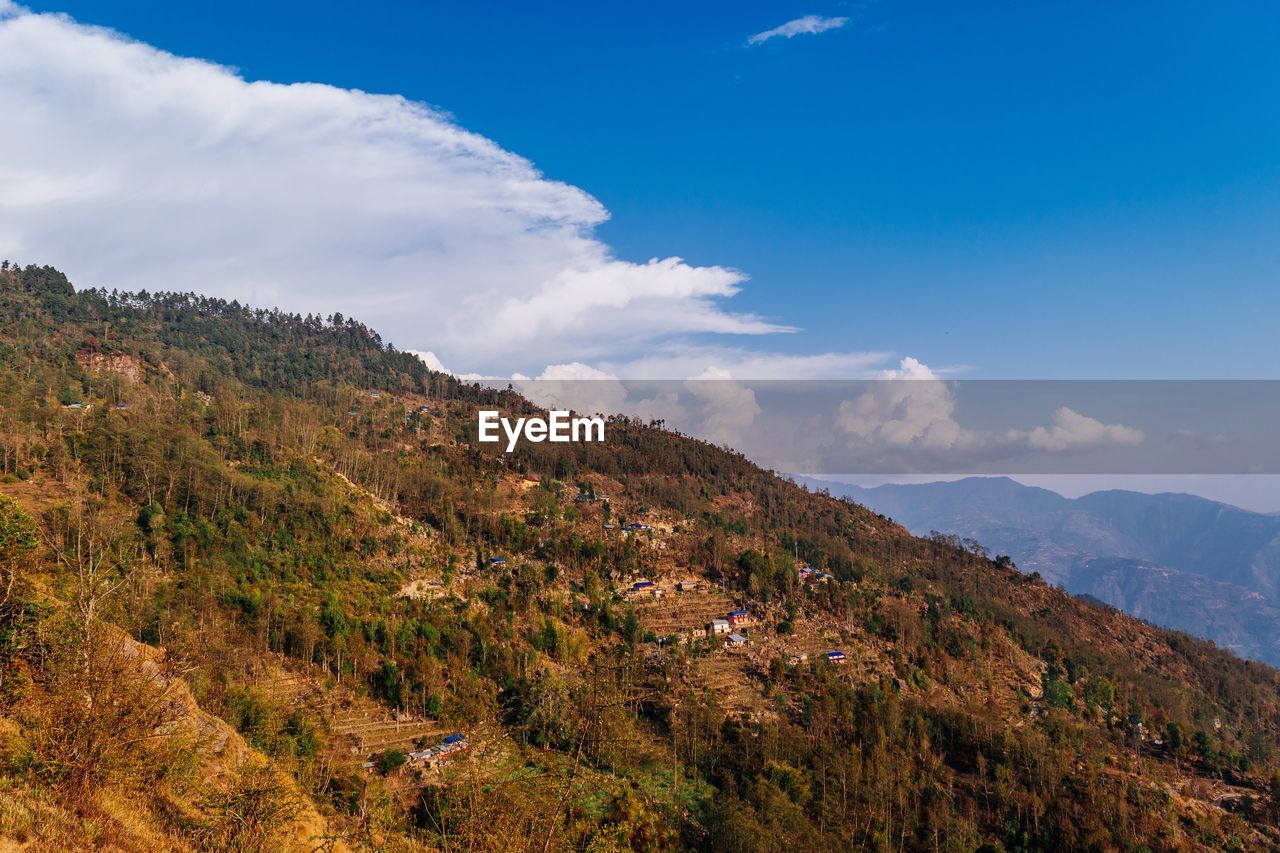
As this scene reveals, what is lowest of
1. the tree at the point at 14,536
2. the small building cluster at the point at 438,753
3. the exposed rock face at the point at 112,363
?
the small building cluster at the point at 438,753

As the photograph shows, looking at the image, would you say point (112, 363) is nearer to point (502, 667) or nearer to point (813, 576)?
point (502, 667)

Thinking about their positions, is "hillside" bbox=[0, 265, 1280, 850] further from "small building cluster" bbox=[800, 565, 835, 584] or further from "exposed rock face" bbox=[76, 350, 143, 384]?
"small building cluster" bbox=[800, 565, 835, 584]

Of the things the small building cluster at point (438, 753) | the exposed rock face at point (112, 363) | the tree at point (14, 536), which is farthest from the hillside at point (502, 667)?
→ the exposed rock face at point (112, 363)

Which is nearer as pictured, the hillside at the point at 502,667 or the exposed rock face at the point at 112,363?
the hillside at the point at 502,667

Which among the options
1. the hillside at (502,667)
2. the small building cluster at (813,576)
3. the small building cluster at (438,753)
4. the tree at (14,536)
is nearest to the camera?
the hillside at (502,667)

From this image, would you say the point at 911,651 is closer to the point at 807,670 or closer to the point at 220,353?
the point at 807,670

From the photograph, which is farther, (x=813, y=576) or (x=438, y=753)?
(x=813, y=576)

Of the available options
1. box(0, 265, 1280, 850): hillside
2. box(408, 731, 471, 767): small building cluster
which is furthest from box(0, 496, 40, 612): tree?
box(408, 731, 471, 767): small building cluster

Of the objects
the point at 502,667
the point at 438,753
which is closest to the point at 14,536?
the point at 438,753

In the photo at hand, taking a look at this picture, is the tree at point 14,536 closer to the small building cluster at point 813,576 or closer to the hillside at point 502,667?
the hillside at point 502,667
